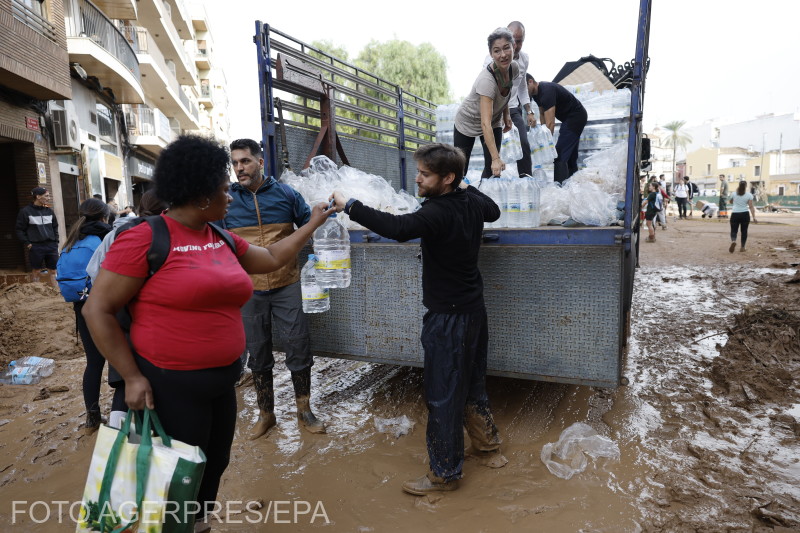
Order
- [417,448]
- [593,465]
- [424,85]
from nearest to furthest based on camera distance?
[593,465] < [417,448] < [424,85]

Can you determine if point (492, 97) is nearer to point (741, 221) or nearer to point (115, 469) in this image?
point (115, 469)

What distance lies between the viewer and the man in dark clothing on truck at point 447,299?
256 cm

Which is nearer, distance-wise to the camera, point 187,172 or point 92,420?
point 187,172

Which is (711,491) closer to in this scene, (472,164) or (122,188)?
(472,164)

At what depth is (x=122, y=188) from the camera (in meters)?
18.2

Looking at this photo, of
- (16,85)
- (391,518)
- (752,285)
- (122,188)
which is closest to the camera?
(391,518)

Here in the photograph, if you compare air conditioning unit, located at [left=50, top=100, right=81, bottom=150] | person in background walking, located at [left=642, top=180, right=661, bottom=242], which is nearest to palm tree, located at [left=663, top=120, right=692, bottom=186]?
person in background walking, located at [left=642, top=180, right=661, bottom=242]

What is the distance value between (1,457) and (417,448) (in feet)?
9.19

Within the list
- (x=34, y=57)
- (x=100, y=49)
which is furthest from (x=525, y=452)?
(x=100, y=49)

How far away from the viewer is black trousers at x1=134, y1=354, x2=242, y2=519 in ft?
5.83

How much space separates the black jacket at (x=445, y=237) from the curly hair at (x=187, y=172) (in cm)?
76

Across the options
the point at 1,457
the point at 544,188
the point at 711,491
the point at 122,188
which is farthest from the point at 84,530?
the point at 122,188

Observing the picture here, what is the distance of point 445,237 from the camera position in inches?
100

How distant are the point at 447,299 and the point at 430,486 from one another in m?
1.04
